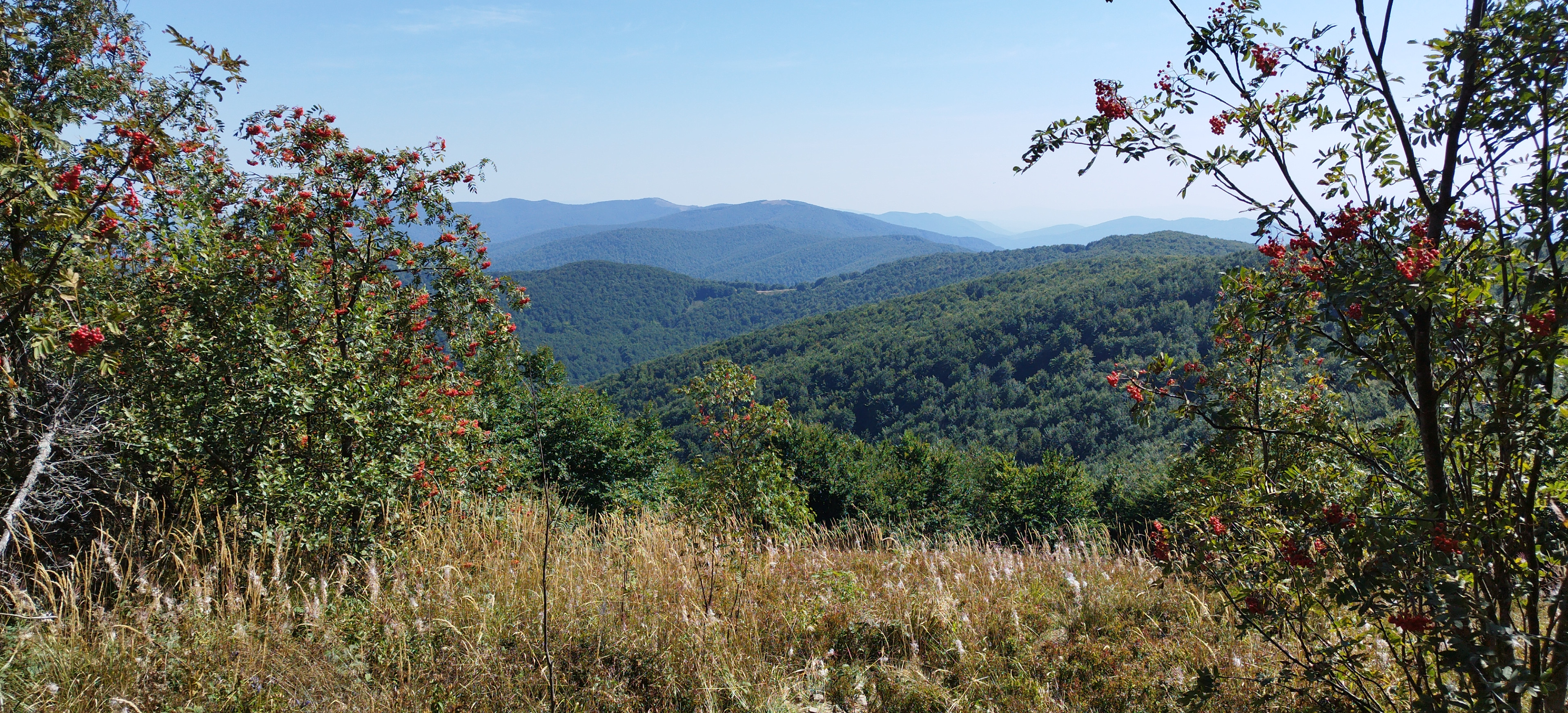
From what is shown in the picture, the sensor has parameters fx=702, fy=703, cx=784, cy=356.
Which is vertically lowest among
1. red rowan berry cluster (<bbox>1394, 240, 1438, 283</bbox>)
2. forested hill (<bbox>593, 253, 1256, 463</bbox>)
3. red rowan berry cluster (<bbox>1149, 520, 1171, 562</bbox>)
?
forested hill (<bbox>593, 253, 1256, 463</bbox>)

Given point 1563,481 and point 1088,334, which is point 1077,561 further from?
point 1088,334

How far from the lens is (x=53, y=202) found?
286 cm

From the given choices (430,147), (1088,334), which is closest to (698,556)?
(430,147)

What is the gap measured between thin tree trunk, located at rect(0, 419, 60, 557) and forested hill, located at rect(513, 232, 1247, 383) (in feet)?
371

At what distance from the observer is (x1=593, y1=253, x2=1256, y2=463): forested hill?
5003cm

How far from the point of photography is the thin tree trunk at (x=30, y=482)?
2.83 m

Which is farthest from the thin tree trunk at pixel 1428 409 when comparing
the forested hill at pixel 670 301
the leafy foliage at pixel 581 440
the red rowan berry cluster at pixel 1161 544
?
the forested hill at pixel 670 301

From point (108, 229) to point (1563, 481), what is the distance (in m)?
4.83

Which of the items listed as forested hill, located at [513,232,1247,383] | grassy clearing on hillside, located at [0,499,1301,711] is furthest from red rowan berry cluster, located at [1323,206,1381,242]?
forested hill, located at [513,232,1247,383]

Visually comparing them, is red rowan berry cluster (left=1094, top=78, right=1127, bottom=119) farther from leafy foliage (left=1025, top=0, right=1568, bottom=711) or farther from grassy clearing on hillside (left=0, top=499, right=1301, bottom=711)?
grassy clearing on hillside (left=0, top=499, right=1301, bottom=711)

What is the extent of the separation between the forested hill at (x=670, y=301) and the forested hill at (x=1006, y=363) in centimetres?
4173

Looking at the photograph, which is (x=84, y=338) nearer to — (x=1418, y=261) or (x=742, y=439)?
(x=1418, y=261)

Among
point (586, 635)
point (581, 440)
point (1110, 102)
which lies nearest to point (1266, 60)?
point (1110, 102)

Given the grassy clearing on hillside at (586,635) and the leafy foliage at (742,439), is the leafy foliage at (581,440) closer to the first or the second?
the leafy foliage at (742,439)
